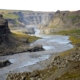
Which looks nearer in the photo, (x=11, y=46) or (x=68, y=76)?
(x=68, y=76)

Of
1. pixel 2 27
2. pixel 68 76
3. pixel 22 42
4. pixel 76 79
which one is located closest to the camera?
pixel 76 79

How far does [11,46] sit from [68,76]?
103m

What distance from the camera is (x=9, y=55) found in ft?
461

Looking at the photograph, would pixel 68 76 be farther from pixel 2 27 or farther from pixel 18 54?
pixel 2 27

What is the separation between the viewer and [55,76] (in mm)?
65000

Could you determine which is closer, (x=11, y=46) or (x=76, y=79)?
(x=76, y=79)

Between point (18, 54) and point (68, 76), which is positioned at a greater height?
point (68, 76)

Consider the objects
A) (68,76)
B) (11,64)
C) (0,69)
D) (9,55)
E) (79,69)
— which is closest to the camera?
(68,76)

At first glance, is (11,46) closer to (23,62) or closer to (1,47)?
(1,47)

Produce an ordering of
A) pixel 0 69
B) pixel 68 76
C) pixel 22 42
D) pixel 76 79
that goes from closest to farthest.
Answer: pixel 76 79
pixel 68 76
pixel 0 69
pixel 22 42

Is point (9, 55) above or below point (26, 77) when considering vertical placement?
below

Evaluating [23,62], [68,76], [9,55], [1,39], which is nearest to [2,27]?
[1,39]

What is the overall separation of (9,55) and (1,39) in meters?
22.4

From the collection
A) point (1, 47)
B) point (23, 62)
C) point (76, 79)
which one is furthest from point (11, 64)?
point (76, 79)
